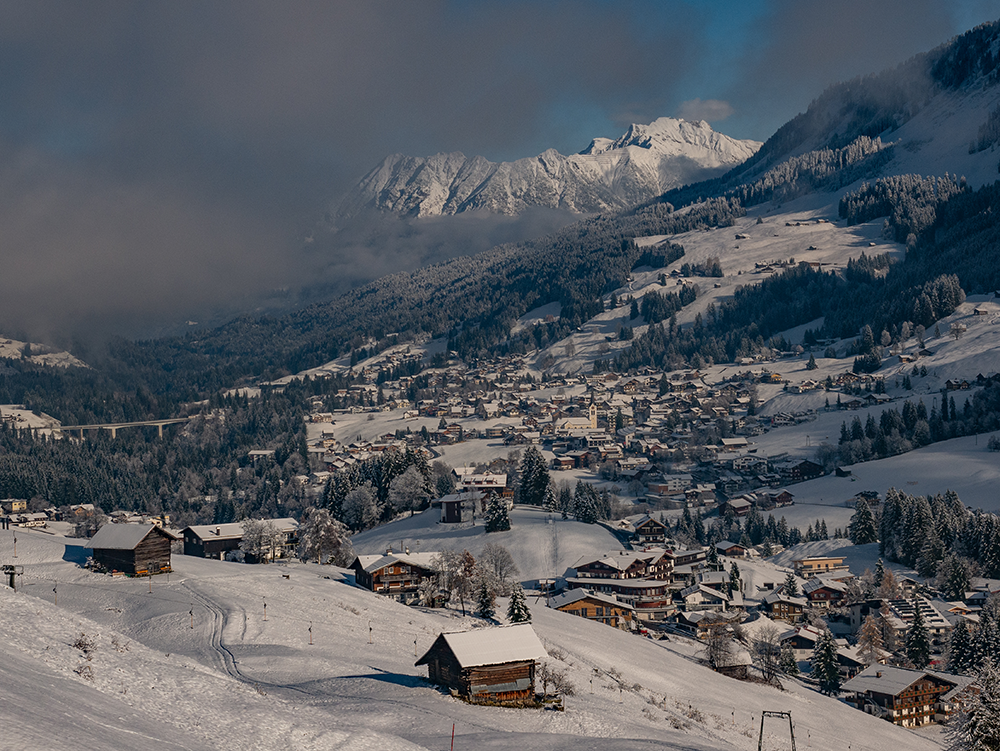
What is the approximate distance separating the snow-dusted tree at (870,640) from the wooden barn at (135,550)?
5525cm

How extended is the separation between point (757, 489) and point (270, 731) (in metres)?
127

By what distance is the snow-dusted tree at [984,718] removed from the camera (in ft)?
94.3

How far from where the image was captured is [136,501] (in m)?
168

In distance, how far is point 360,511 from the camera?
115 metres

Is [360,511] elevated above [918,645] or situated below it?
above

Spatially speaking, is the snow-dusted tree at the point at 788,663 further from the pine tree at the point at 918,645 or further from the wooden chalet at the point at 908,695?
the pine tree at the point at 918,645

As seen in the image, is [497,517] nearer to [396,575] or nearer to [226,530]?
[226,530]

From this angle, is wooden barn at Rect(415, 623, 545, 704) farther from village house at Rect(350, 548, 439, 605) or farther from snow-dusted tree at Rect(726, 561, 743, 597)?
snow-dusted tree at Rect(726, 561, 743, 597)

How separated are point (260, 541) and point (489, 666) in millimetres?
57533

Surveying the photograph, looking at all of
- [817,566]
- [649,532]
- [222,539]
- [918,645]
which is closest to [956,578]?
[817,566]

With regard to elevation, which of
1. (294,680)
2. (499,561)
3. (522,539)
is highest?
(294,680)

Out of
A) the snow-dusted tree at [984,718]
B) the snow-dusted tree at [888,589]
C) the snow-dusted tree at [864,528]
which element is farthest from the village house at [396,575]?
the snow-dusted tree at [864,528]

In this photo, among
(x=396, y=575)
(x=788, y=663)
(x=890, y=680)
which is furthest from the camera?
(x=788, y=663)

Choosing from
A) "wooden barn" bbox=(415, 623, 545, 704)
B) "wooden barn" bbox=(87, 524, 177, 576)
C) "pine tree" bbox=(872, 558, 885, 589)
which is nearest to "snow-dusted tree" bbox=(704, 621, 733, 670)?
"wooden barn" bbox=(415, 623, 545, 704)
